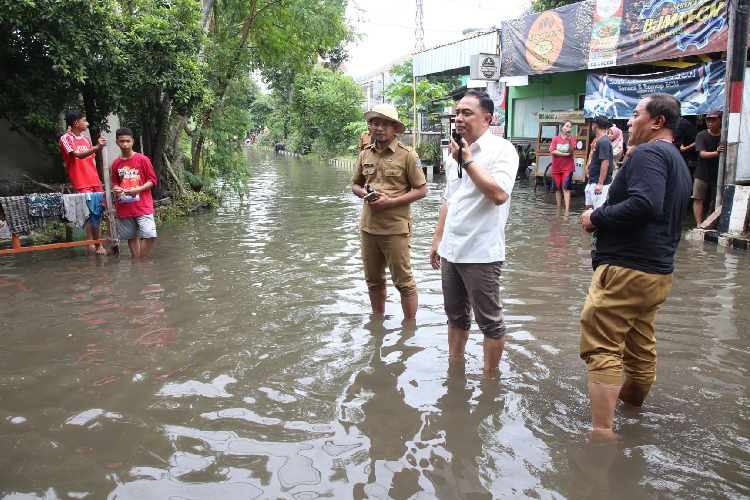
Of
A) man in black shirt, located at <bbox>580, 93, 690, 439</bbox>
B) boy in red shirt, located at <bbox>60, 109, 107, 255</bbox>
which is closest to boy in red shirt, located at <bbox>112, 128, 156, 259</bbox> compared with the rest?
boy in red shirt, located at <bbox>60, 109, 107, 255</bbox>

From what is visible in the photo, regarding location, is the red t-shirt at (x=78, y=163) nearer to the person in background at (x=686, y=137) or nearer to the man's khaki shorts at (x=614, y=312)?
the man's khaki shorts at (x=614, y=312)

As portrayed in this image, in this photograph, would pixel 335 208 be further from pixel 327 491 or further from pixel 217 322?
pixel 327 491

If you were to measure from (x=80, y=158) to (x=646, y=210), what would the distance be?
23.5 feet

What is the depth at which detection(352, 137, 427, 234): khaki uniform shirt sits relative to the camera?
4.92 meters

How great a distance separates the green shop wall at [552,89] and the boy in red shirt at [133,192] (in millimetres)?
13330

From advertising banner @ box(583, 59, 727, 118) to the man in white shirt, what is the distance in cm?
830

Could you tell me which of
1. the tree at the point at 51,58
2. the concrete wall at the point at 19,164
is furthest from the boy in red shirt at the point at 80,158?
the concrete wall at the point at 19,164

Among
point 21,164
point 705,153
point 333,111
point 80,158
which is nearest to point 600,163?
point 705,153

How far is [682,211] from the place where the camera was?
127 inches

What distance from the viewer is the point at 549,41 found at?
1447 cm

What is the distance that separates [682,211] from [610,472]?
1400 mm

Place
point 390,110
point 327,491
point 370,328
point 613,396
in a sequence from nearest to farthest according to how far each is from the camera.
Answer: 1. point 327,491
2. point 613,396
3. point 390,110
4. point 370,328

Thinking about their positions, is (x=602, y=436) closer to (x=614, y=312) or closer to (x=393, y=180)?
(x=614, y=312)

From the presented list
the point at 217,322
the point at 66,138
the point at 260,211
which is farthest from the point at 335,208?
the point at 217,322
